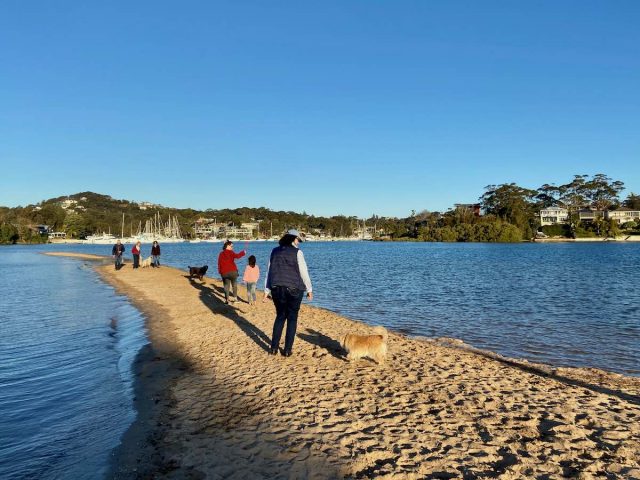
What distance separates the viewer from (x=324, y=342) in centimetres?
1070

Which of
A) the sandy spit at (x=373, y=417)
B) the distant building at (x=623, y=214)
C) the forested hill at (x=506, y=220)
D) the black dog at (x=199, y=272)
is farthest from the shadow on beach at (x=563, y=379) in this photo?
the distant building at (x=623, y=214)

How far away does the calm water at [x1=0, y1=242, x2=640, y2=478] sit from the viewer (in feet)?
19.7

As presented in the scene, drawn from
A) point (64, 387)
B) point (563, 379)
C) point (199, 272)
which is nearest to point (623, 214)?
point (199, 272)

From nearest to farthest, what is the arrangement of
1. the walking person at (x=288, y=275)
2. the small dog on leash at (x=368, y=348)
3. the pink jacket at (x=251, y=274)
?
the walking person at (x=288, y=275) → the small dog on leash at (x=368, y=348) → the pink jacket at (x=251, y=274)

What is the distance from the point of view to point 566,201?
158 m

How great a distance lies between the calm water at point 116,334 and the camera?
6008mm

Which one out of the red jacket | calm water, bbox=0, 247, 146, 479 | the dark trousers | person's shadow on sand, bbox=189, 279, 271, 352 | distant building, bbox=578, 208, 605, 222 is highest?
distant building, bbox=578, 208, 605, 222

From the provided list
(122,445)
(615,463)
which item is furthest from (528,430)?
(122,445)

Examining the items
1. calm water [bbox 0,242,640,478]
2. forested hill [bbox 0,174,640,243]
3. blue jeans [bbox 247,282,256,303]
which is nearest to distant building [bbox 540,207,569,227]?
forested hill [bbox 0,174,640,243]

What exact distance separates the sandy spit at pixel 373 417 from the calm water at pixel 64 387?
1.50 ft

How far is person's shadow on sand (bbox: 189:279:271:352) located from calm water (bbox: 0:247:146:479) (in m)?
2.66

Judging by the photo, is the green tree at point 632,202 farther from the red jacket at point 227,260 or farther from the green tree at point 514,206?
the red jacket at point 227,260

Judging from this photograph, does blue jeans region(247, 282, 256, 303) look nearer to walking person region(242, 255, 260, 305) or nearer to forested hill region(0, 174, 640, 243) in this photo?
walking person region(242, 255, 260, 305)

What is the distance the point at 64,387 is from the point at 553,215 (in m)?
162
